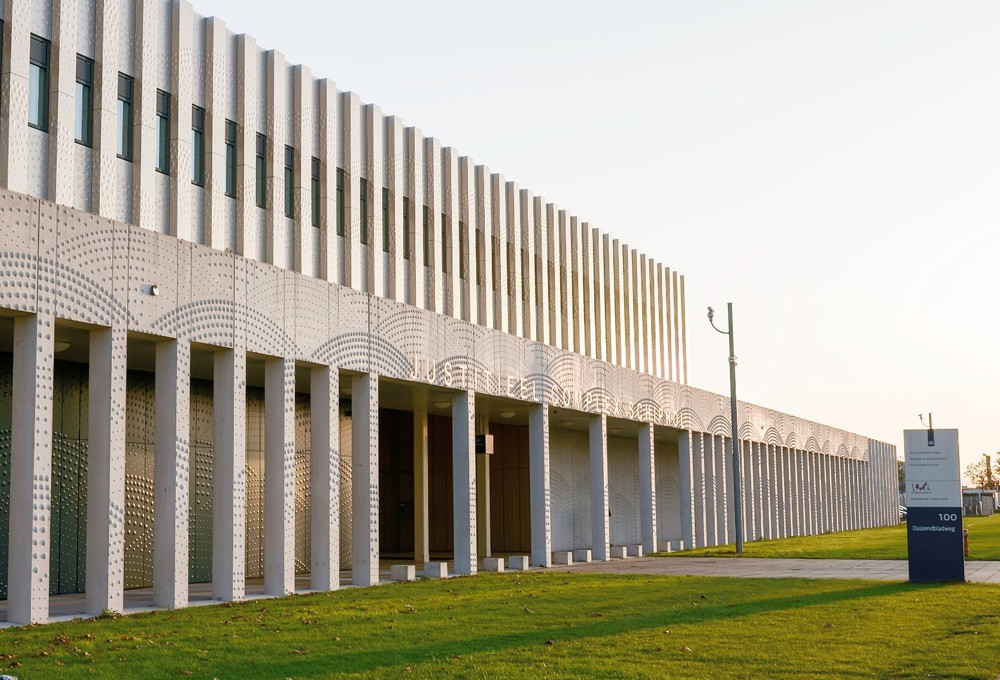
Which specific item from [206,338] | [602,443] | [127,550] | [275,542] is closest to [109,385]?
[206,338]

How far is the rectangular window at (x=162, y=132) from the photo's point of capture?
2916 centimetres

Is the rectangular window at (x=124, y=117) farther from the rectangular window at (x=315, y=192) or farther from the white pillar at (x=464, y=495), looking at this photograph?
the white pillar at (x=464, y=495)

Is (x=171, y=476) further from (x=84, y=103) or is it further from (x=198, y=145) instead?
(x=198, y=145)

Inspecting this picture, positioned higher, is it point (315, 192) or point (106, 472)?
point (315, 192)

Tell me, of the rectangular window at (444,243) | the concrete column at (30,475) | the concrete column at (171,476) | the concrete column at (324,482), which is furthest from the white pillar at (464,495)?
the rectangular window at (444,243)

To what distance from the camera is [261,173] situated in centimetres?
3300

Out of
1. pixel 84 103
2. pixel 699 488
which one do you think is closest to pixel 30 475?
pixel 84 103

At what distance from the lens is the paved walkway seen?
1000 inches

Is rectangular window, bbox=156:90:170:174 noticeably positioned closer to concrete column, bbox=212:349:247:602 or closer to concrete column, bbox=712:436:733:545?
concrete column, bbox=212:349:247:602

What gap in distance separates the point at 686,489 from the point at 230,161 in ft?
63.4

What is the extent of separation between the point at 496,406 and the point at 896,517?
63.9 metres

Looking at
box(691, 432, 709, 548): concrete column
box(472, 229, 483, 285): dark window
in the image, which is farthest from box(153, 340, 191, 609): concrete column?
box(472, 229, 483, 285): dark window

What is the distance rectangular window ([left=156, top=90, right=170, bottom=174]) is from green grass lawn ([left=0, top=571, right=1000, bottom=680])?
1318 cm

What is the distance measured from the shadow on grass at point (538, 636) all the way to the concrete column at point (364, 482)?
743 centimetres
